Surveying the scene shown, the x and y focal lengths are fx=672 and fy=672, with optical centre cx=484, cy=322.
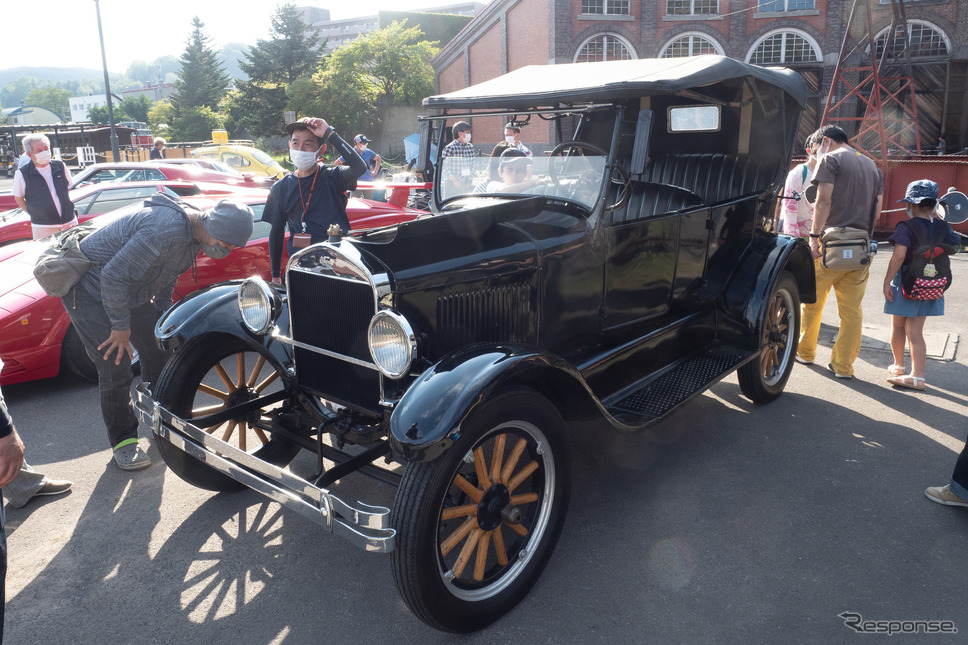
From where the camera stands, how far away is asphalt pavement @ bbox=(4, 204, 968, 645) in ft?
8.77

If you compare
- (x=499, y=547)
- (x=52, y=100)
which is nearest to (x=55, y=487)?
(x=499, y=547)

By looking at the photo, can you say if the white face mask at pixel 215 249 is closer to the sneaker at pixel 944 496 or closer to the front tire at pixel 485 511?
the front tire at pixel 485 511

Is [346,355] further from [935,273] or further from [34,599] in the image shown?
[935,273]

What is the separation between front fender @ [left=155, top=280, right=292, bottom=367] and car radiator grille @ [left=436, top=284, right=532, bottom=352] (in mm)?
919

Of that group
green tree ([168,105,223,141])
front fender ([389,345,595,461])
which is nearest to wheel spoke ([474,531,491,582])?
front fender ([389,345,595,461])

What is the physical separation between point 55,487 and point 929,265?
5937 millimetres

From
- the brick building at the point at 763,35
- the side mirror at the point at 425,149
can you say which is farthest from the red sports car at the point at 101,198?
the brick building at the point at 763,35

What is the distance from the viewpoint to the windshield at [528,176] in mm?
3719

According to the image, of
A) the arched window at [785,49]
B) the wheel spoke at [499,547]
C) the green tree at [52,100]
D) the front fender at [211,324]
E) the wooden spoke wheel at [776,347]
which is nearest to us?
the wheel spoke at [499,547]

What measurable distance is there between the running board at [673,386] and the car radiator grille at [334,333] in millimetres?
1251

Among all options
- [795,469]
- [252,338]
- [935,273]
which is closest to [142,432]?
[252,338]

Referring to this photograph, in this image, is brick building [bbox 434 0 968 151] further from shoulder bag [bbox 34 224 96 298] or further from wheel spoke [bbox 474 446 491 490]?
wheel spoke [bbox 474 446 491 490]

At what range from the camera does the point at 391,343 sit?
2.73 m

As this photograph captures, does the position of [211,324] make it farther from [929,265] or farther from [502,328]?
[929,265]
